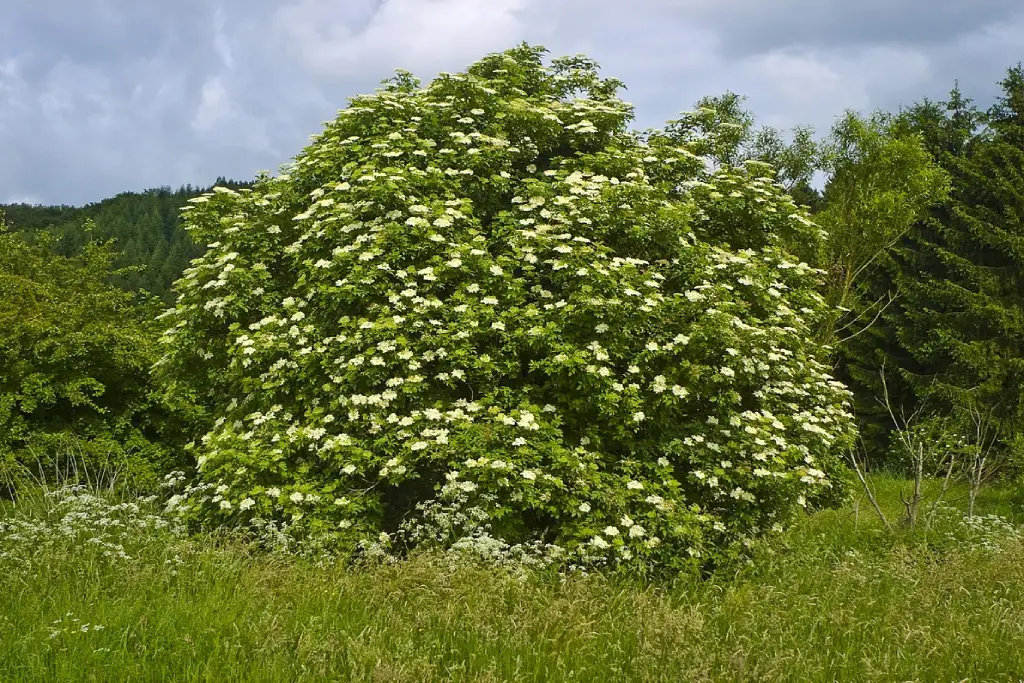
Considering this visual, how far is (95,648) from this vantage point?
416cm

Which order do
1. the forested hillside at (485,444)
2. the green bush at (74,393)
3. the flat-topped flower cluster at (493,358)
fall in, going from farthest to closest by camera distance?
the green bush at (74,393), the flat-topped flower cluster at (493,358), the forested hillside at (485,444)

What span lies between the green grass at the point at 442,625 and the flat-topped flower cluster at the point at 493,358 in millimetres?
1169

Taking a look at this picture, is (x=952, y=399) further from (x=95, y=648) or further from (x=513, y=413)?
(x=95, y=648)

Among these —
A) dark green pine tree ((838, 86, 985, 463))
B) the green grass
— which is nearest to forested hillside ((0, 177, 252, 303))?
dark green pine tree ((838, 86, 985, 463))

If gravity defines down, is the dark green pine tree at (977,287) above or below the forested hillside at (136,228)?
below

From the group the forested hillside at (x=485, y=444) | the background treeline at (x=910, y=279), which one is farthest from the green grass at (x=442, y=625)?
the background treeline at (x=910, y=279)

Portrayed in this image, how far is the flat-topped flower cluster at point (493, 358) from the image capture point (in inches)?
291

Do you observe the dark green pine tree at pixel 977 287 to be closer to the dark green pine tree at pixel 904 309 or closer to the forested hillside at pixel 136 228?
the dark green pine tree at pixel 904 309

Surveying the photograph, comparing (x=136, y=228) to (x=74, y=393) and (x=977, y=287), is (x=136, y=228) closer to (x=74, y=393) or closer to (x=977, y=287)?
(x=74, y=393)

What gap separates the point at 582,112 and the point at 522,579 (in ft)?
→ 25.7

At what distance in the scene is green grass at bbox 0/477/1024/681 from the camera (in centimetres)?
418

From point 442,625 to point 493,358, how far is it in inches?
149

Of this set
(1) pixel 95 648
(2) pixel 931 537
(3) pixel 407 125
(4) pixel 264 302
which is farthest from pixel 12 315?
(2) pixel 931 537

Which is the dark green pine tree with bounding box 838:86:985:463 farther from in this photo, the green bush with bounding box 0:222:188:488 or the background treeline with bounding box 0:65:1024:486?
the green bush with bounding box 0:222:188:488
